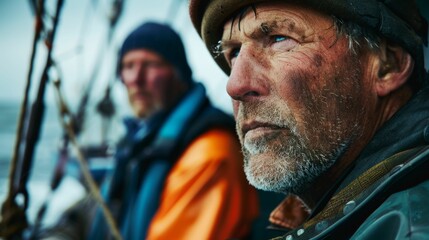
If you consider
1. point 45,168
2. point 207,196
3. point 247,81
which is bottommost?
point 45,168

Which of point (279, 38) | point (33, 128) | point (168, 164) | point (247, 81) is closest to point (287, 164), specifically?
point (247, 81)

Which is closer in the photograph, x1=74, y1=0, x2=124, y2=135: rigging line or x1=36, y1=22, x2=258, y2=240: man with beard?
x1=36, y1=22, x2=258, y2=240: man with beard

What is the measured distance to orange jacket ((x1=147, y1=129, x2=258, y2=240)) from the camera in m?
2.93

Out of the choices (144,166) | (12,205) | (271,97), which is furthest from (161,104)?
(271,97)

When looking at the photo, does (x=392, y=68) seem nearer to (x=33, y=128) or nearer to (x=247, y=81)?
(x=247, y=81)

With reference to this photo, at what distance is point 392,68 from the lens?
156cm

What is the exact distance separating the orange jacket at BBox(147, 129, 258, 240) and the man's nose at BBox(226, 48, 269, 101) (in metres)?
1.49

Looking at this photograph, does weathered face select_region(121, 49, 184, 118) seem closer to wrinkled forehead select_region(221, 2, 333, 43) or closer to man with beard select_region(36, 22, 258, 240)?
man with beard select_region(36, 22, 258, 240)

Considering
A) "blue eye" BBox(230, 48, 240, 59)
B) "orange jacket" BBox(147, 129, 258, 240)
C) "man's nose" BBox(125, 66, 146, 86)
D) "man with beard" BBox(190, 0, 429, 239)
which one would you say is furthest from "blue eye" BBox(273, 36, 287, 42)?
Answer: "man's nose" BBox(125, 66, 146, 86)

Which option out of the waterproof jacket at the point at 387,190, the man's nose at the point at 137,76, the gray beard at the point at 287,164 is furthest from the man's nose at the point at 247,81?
the man's nose at the point at 137,76

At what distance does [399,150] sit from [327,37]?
14.9 inches

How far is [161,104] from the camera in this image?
3.75m

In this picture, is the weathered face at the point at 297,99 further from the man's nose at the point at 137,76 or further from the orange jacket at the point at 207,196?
the man's nose at the point at 137,76

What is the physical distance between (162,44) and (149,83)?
28 centimetres
